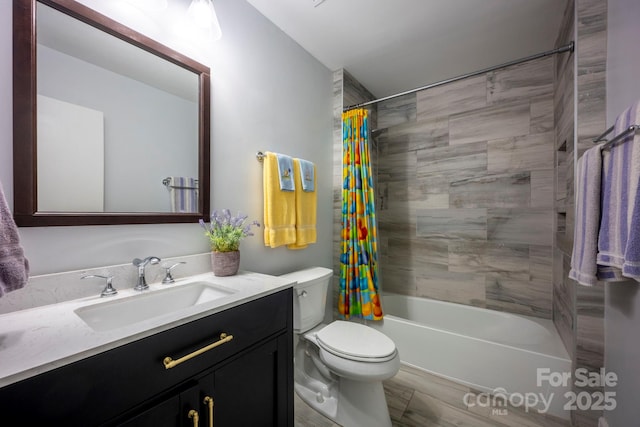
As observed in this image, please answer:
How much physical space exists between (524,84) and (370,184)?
5.02ft

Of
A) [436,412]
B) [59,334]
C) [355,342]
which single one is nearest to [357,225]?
[355,342]

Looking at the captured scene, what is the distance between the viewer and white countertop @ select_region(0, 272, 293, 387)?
0.51m

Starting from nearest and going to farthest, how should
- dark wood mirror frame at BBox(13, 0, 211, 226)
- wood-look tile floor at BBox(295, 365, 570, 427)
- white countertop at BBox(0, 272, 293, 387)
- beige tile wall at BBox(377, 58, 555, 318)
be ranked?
white countertop at BBox(0, 272, 293, 387) → dark wood mirror frame at BBox(13, 0, 211, 226) → wood-look tile floor at BBox(295, 365, 570, 427) → beige tile wall at BBox(377, 58, 555, 318)

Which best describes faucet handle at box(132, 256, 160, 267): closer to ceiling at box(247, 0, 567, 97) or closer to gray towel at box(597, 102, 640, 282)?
ceiling at box(247, 0, 567, 97)

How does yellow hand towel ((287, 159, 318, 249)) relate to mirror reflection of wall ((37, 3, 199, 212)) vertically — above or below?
below

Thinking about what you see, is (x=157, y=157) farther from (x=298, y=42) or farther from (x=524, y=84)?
(x=524, y=84)

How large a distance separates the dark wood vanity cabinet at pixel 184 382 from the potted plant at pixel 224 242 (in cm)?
34

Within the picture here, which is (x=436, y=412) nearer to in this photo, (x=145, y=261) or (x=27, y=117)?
(x=145, y=261)

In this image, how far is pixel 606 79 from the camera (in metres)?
1.30

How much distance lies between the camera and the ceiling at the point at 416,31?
1.56 meters

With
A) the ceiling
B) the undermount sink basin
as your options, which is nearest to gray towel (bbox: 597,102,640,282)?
the ceiling

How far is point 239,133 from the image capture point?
1.48 m

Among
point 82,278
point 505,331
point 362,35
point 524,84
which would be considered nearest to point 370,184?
point 362,35

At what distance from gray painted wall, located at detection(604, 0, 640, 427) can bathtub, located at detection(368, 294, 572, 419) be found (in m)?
0.29
